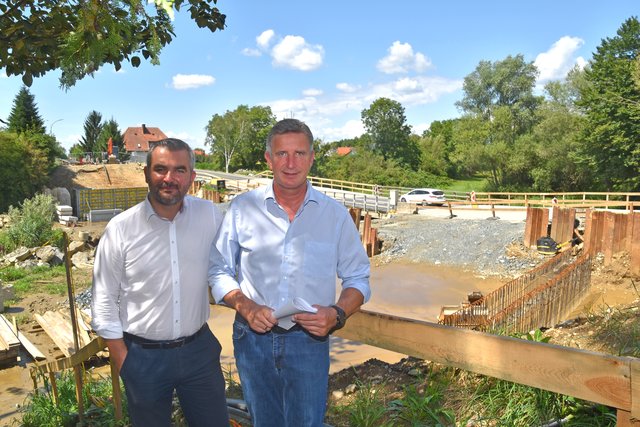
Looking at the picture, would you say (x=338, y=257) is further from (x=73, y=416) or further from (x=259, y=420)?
(x=73, y=416)

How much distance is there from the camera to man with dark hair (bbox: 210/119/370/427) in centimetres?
215

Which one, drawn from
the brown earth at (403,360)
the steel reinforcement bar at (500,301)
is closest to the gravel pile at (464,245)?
the brown earth at (403,360)

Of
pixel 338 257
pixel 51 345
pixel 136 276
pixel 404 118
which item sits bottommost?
pixel 51 345

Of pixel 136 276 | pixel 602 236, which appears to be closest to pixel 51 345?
pixel 136 276

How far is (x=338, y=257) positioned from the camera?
229cm

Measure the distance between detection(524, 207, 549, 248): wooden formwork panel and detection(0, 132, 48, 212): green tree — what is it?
2343 centimetres

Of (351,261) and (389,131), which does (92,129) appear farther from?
(351,261)

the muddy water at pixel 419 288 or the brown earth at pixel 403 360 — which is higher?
the brown earth at pixel 403 360

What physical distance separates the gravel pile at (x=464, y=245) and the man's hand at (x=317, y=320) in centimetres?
1686

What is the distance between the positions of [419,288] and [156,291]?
1517cm

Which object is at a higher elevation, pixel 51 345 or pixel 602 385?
pixel 602 385

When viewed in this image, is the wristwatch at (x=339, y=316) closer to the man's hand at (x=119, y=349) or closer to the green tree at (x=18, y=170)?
the man's hand at (x=119, y=349)

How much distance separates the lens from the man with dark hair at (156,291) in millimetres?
2453

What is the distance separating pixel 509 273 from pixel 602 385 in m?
16.6
